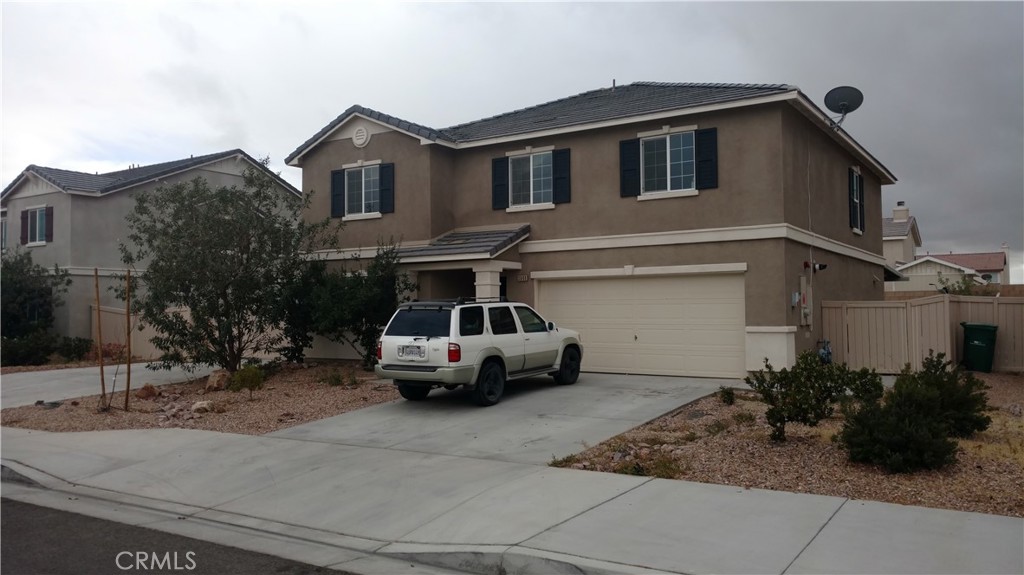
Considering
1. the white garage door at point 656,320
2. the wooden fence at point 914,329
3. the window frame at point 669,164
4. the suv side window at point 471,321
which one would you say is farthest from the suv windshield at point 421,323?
the wooden fence at point 914,329

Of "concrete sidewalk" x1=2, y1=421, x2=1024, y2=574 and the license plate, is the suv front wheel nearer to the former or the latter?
the license plate

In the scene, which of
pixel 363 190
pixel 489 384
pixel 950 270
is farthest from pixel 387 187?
pixel 950 270

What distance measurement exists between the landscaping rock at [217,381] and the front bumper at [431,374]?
5.07 meters

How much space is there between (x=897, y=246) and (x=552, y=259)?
3778 centimetres

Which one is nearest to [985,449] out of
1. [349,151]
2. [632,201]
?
[632,201]

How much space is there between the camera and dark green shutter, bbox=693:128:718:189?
1600 centimetres

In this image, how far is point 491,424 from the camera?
38.0 ft

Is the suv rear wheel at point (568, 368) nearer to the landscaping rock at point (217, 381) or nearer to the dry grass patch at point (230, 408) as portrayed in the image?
the dry grass patch at point (230, 408)

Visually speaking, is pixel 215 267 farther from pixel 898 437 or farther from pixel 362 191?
pixel 898 437

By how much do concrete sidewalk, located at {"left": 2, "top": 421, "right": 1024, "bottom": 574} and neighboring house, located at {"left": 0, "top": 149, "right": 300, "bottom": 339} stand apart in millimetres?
18226

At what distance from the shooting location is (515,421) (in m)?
11.7

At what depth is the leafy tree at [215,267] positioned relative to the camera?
16234mm

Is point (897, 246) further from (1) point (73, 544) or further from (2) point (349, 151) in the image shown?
(1) point (73, 544)

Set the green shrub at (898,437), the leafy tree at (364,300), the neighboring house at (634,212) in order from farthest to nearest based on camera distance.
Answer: the leafy tree at (364,300) < the neighboring house at (634,212) < the green shrub at (898,437)
